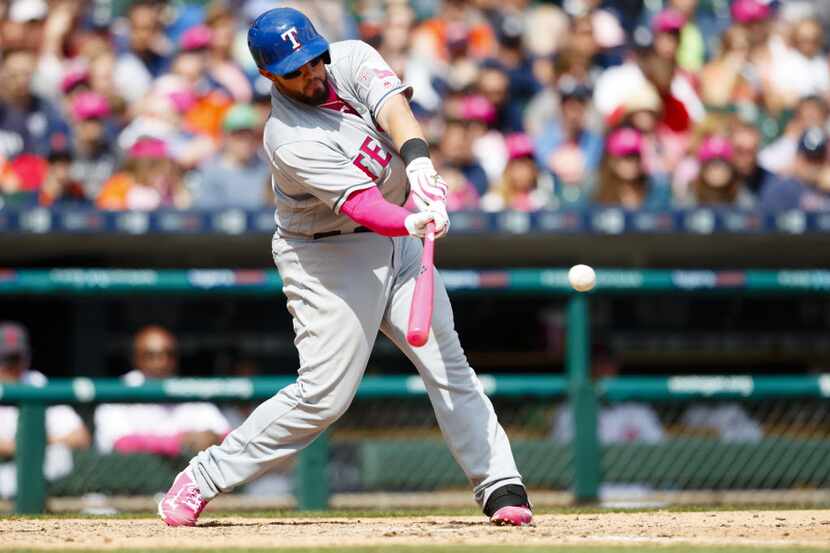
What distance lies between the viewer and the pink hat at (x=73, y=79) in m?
9.42

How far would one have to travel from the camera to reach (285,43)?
4.57 metres

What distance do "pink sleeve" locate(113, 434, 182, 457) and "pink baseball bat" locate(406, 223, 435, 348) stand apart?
2.56 m

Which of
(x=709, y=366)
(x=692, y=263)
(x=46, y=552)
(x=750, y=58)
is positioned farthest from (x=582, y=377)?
(x=750, y=58)

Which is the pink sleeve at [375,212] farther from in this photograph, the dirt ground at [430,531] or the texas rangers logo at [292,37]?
the dirt ground at [430,531]

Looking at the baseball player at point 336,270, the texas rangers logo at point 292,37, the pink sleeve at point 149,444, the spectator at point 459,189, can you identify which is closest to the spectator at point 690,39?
the spectator at point 459,189

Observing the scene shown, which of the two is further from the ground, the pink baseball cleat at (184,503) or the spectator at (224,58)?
the spectator at (224,58)

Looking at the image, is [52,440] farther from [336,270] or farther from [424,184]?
[424,184]

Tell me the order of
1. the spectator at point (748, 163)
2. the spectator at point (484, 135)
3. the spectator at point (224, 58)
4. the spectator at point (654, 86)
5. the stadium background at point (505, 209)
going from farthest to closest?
the spectator at point (224, 58) → the spectator at point (654, 86) → the spectator at point (484, 135) → the spectator at point (748, 163) → the stadium background at point (505, 209)

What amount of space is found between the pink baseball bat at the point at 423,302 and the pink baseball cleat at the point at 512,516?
70 cm

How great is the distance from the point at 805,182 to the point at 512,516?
4333 mm

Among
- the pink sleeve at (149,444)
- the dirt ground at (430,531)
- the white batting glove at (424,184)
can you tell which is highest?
the white batting glove at (424,184)

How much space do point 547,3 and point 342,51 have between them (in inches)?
235

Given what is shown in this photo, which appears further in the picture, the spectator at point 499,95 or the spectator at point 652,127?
the spectator at point 499,95

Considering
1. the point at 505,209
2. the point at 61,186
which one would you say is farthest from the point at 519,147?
the point at 61,186
